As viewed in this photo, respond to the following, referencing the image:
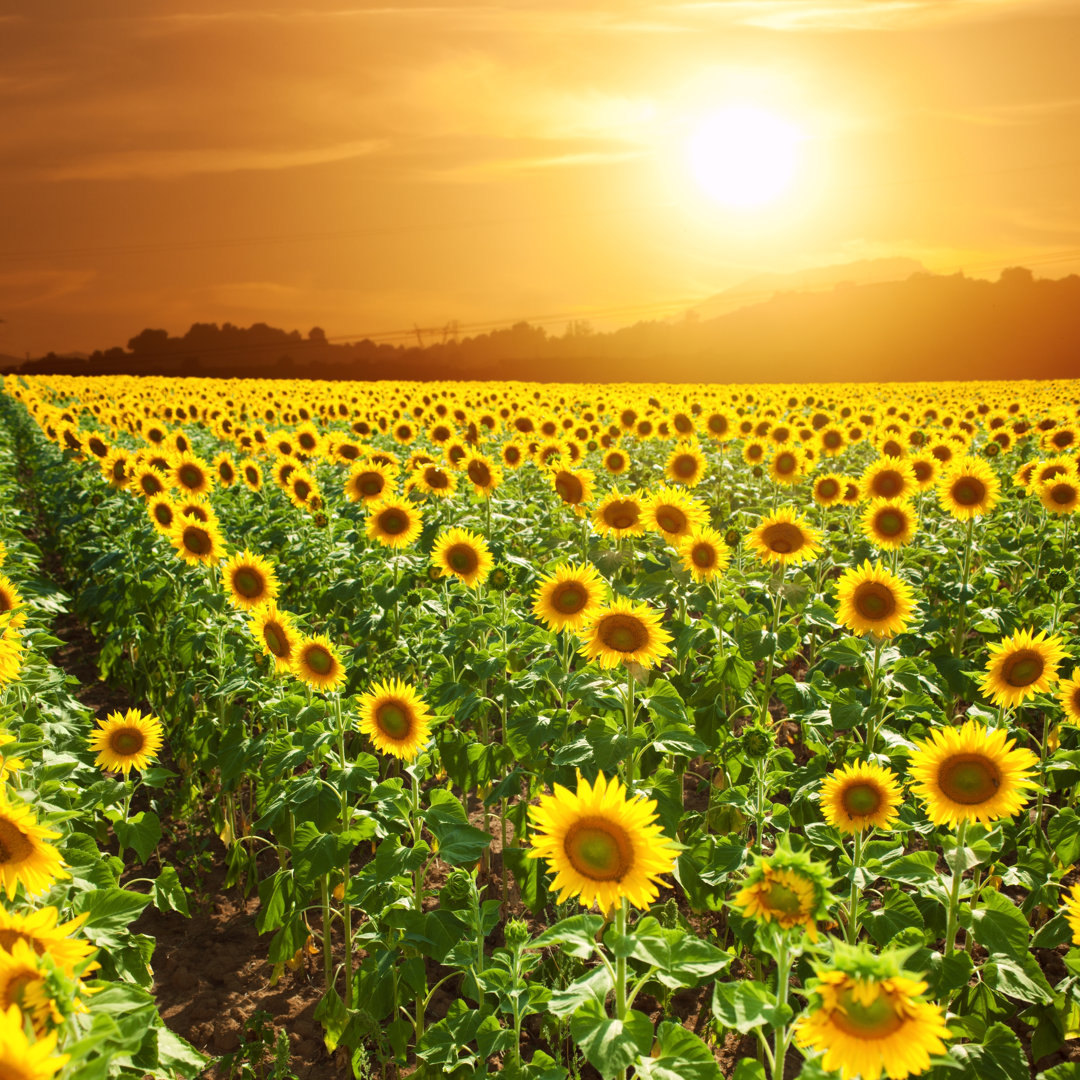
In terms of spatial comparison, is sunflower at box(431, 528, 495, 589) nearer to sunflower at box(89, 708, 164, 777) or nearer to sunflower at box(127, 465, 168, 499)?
sunflower at box(89, 708, 164, 777)

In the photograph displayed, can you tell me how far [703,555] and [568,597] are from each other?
159cm

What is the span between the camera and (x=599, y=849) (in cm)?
238

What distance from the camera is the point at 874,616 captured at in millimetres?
4801

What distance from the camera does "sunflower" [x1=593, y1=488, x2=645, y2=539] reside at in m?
5.73

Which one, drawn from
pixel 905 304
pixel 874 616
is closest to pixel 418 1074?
pixel 874 616

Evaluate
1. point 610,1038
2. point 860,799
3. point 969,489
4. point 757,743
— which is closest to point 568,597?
point 757,743

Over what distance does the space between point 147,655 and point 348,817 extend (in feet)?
14.4

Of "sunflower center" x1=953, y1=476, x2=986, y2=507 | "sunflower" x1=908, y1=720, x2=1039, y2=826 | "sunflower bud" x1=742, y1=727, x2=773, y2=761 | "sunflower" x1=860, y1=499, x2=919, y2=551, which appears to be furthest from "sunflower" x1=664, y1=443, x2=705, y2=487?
"sunflower" x1=908, y1=720, x2=1039, y2=826

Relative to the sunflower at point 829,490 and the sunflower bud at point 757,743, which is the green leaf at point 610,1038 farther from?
the sunflower at point 829,490

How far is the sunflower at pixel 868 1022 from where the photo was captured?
62.4 inches

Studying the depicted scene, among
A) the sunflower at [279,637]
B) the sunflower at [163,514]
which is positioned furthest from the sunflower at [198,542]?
the sunflower at [279,637]

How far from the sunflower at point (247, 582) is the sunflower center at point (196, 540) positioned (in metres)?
0.64

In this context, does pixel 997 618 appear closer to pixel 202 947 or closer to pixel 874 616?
pixel 874 616

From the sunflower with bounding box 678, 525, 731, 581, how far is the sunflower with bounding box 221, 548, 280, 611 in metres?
2.98
